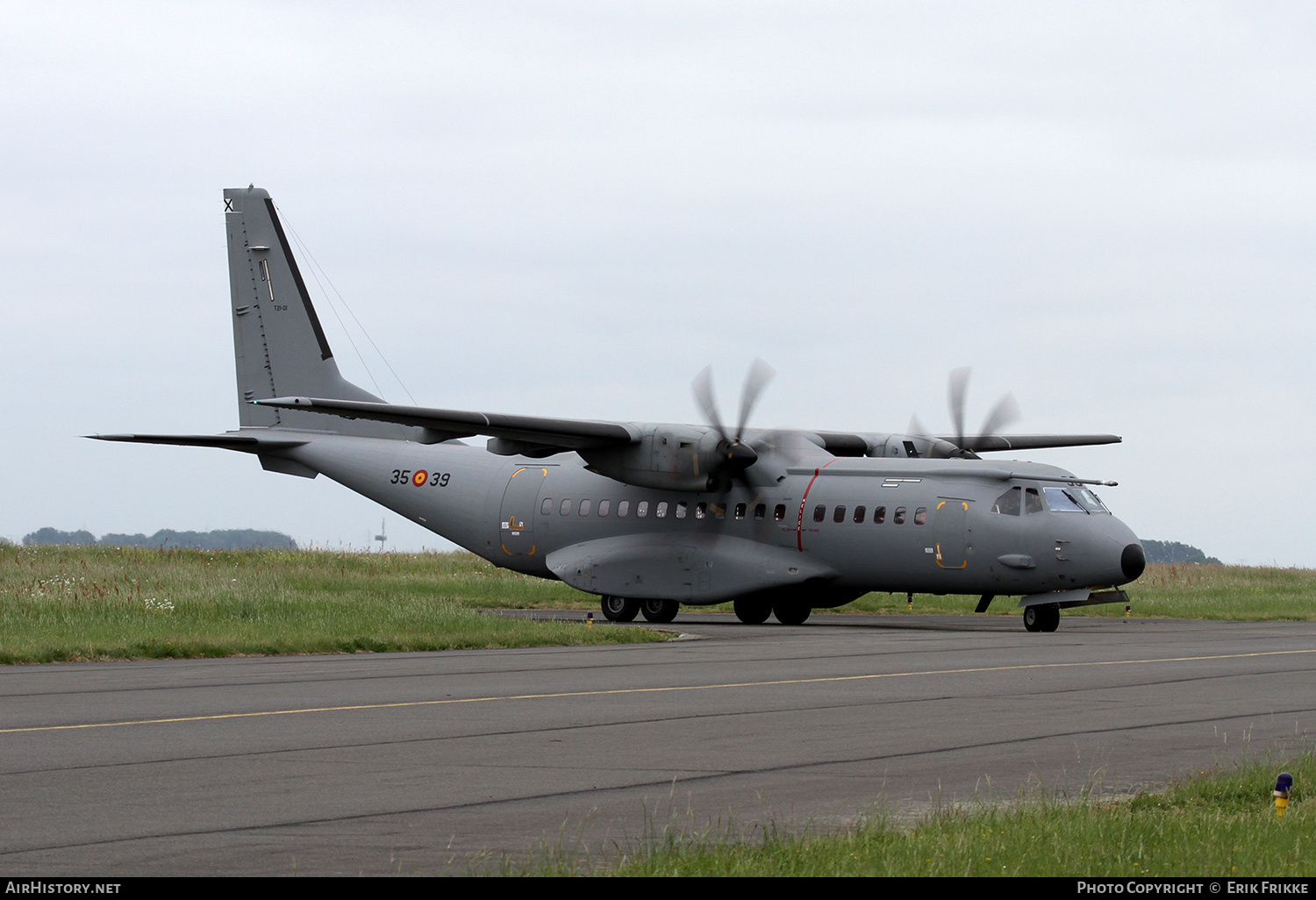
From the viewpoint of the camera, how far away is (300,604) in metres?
26.2

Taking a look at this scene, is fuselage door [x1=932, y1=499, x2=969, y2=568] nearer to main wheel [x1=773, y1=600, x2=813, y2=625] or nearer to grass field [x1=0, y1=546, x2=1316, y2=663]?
main wheel [x1=773, y1=600, x2=813, y2=625]

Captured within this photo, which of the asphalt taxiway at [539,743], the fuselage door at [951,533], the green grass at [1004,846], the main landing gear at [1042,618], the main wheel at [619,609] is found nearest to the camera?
the green grass at [1004,846]

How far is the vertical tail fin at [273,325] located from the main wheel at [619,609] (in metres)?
7.74

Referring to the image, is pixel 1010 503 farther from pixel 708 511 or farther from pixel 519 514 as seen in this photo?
pixel 519 514

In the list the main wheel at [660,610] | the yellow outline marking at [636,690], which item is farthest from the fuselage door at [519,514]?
the yellow outline marking at [636,690]

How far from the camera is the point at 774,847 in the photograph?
23.7 ft

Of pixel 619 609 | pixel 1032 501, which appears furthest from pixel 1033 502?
pixel 619 609

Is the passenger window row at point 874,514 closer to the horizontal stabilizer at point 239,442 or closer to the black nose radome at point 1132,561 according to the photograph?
the black nose radome at point 1132,561

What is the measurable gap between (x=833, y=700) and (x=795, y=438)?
1885 cm

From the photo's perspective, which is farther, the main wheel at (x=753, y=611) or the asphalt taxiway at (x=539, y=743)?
the main wheel at (x=753, y=611)

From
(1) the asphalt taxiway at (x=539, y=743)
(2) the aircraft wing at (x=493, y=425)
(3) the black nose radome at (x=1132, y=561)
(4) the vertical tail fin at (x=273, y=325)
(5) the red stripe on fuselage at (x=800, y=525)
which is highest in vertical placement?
(4) the vertical tail fin at (x=273, y=325)

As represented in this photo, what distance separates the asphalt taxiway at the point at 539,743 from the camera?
7863mm

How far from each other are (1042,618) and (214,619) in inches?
599
